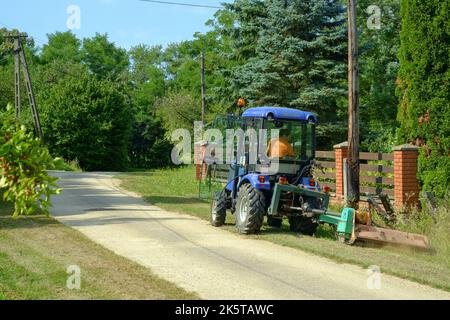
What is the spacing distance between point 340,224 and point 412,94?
5.77 m

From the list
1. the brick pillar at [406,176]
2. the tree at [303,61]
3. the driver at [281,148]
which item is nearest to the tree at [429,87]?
the brick pillar at [406,176]

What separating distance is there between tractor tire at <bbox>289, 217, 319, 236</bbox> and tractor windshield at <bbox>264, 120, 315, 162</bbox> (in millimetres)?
1301

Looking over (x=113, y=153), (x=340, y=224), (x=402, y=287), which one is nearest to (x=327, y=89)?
(x=340, y=224)

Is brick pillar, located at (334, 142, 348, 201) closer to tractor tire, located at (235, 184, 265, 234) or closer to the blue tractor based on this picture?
the blue tractor

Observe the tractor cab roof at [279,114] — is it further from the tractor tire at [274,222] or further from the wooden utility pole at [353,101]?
the wooden utility pole at [353,101]

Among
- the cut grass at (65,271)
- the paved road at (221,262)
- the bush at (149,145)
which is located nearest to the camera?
the cut grass at (65,271)

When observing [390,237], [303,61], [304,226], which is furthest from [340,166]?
[303,61]

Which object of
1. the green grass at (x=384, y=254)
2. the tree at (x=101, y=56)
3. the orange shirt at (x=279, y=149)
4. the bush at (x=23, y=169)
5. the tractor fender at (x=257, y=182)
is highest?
the tree at (x=101, y=56)

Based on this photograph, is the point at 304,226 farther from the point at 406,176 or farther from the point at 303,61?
the point at 303,61

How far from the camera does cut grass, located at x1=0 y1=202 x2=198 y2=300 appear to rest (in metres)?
7.89

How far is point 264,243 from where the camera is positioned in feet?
40.2

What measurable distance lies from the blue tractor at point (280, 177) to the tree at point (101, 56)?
246 ft

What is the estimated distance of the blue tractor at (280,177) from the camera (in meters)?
12.9
